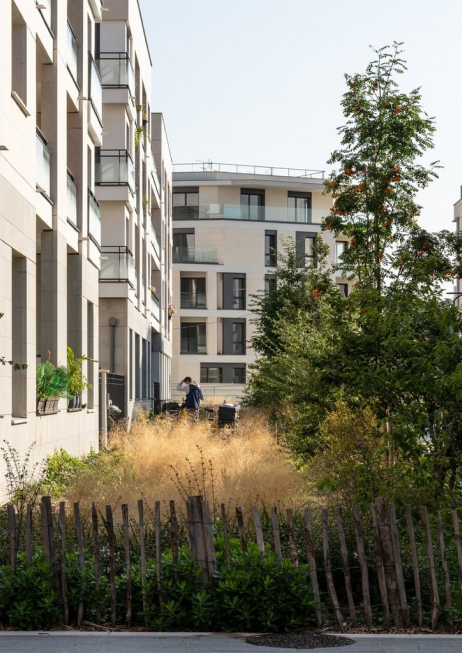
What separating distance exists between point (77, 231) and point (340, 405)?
994 cm

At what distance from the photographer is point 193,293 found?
68.9 m

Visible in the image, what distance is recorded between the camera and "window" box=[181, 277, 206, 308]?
6869 cm

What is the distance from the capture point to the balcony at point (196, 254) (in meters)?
67.8

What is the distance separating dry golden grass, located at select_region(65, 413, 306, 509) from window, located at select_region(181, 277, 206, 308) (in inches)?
1891

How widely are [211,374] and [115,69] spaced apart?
38399 millimetres

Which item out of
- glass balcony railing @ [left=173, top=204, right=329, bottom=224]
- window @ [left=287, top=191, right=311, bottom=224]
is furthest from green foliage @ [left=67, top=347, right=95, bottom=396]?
window @ [left=287, top=191, right=311, bottom=224]

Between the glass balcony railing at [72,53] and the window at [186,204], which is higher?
the window at [186,204]

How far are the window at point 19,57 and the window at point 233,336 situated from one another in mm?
52720

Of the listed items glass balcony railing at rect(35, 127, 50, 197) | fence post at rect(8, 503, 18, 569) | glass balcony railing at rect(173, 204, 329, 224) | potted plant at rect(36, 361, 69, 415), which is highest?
glass balcony railing at rect(173, 204, 329, 224)

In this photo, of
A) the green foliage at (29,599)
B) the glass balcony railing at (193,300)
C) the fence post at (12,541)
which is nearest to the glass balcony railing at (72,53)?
the fence post at (12,541)

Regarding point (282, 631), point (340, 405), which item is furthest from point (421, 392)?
point (340, 405)

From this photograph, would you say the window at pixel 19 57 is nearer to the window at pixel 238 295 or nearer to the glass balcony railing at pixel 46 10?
the glass balcony railing at pixel 46 10

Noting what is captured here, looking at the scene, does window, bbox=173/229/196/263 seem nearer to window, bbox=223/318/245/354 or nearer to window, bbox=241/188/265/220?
window, bbox=241/188/265/220

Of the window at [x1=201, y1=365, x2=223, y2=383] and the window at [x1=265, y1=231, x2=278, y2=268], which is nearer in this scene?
the window at [x1=201, y1=365, x2=223, y2=383]
